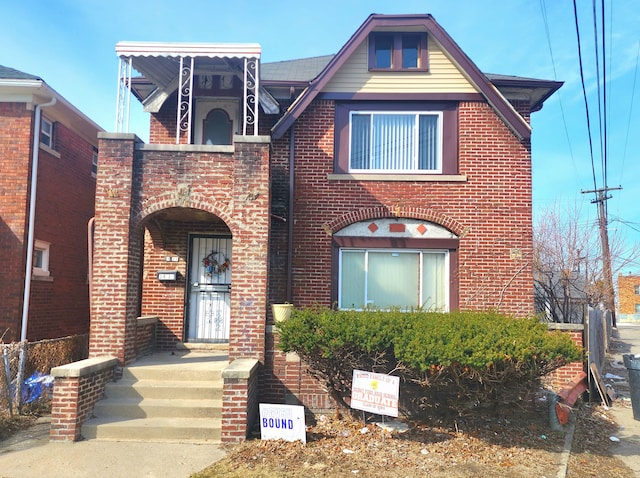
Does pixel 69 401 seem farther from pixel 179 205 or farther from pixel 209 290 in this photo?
pixel 209 290

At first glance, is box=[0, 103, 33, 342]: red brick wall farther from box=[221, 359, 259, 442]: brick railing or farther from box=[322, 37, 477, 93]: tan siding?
box=[322, 37, 477, 93]: tan siding

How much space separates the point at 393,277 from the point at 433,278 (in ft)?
2.76

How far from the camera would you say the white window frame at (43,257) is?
11.0 metres

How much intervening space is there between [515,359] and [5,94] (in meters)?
11.4

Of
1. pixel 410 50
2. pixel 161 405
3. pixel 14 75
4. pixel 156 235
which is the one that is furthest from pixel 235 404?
pixel 14 75

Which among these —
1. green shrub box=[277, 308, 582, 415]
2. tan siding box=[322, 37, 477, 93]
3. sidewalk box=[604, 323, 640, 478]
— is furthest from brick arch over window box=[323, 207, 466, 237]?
sidewalk box=[604, 323, 640, 478]

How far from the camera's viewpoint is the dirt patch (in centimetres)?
576

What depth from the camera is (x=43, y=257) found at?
11445 millimetres

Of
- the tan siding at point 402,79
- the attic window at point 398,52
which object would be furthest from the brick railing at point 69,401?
the attic window at point 398,52

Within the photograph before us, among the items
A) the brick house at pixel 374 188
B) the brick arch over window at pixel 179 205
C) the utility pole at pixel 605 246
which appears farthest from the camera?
the utility pole at pixel 605 246

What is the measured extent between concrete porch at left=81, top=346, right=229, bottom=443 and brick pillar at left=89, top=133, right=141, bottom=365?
0.57 metres

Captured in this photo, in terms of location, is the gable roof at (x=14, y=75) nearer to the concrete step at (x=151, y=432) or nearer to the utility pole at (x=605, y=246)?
the concrete step at (x=151, y=432)

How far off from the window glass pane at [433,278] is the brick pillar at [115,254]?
5.64 m

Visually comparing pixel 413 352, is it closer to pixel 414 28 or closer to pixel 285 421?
pixel 285 421
